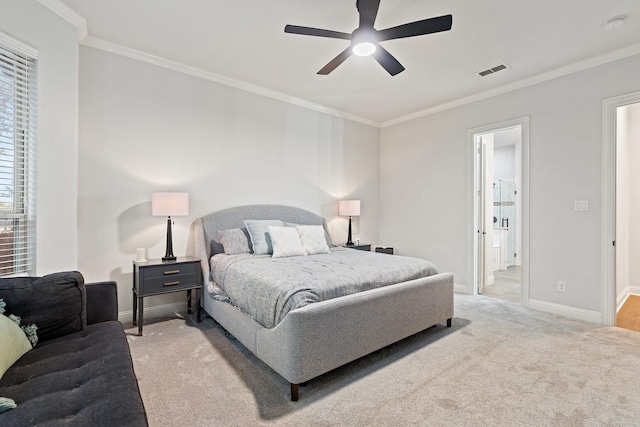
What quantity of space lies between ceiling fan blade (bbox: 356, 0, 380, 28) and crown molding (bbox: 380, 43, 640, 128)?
106 inches

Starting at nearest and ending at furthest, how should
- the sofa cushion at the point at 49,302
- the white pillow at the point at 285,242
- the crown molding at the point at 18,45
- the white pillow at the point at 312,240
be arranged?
the sofa cushion at the point at 49,302 → the crown molding at the point at 18,45 → the white pillow at the point at 285,242 → the white pillow at the point at 312,240

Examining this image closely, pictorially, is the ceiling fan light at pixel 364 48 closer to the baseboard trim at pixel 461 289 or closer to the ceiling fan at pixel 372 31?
the ceiling fan at pixel 372 31

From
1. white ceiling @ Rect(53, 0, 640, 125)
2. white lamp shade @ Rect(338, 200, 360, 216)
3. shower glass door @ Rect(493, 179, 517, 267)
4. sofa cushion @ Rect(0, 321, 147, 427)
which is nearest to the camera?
sofa cushion @ Rect(0, 321, 147, 427)

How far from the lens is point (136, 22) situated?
2674 millimetres

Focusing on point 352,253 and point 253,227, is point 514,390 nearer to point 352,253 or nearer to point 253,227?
point 352,253

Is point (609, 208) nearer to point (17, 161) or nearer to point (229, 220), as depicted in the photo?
point (229, 220)

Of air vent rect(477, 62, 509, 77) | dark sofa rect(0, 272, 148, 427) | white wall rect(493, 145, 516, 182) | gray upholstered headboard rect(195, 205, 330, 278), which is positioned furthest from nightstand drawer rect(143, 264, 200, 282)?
white wall rect(493, 145, 516, 182)

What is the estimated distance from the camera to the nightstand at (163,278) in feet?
9.37

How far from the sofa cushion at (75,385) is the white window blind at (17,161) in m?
1.05

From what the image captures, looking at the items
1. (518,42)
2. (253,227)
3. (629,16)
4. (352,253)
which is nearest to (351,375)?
(352,253)

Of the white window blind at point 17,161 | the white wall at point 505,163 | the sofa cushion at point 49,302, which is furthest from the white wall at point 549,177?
the white window blind at point 17,161

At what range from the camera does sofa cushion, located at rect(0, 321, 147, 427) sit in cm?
105

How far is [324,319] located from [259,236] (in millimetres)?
1718

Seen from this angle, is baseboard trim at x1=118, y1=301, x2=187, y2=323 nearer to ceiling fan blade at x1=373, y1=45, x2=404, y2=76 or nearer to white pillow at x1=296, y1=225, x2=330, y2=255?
white pillow at x1=296, y1=225, x2=330, y2=255
